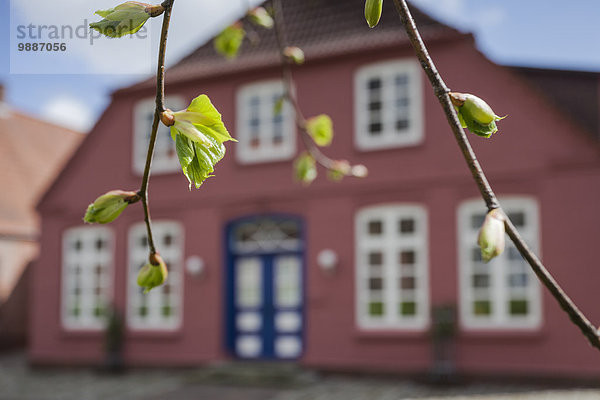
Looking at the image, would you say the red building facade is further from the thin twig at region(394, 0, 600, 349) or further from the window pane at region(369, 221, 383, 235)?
the thin twig at region(394, 0, 600, 349)

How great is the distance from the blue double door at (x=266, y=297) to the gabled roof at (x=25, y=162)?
23.8 ft

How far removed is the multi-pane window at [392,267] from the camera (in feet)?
36.7

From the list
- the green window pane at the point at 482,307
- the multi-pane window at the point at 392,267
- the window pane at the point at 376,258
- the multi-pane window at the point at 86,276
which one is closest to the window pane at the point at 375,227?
the multi-pane window at the point at 392,267

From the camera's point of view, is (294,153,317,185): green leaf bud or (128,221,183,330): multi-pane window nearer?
(294,153,317,185): green leaf bud

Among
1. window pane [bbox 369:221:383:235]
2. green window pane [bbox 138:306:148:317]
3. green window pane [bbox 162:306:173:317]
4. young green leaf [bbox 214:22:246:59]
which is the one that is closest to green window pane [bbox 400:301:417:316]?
window pane [bbox 369:221:383:235]

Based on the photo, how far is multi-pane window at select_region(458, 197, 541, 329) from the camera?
10.5m

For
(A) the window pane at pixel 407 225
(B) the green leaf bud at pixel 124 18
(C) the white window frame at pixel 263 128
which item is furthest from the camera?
(C) the white window frame at pixel 263 128

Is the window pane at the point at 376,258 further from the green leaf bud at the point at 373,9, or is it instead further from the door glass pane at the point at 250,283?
the green leaf bud at the point at 373,9

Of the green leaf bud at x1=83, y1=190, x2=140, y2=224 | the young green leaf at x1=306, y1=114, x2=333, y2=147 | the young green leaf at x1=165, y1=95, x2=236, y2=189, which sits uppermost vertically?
the young green leaf at x1=306, y1=114, x2=333, y2=147

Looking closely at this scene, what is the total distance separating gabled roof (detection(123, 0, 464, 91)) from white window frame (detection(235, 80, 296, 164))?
429 millimetres

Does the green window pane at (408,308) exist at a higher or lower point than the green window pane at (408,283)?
lower

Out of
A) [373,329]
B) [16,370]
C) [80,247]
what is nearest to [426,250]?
[373,329]

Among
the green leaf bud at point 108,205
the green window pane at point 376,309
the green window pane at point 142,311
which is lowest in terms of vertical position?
the green window pane at point 142,311

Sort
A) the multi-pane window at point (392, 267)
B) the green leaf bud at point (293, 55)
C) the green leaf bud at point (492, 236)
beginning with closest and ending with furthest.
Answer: the green leaf bud at point (492, 236) → the green leaf bud at point (293, 55) → the multi-pane window at point (392, 267)
